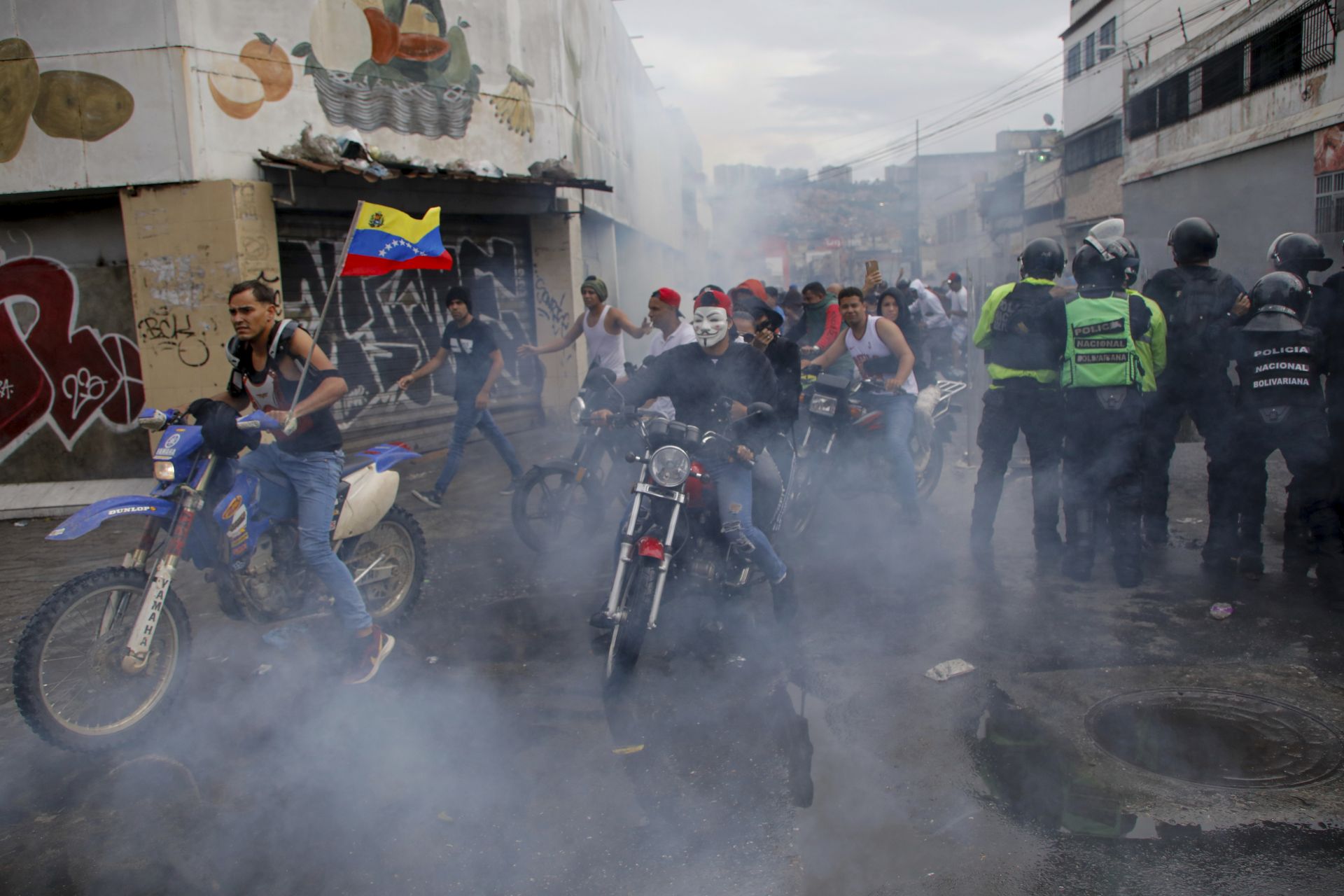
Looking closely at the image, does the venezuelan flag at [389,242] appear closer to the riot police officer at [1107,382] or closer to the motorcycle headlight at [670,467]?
the motorcycle headlight at [670,467]

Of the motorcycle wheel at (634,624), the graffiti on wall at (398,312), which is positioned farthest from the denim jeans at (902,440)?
the graffiti on wall at (398,312)

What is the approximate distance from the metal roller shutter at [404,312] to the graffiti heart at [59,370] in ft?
5.71

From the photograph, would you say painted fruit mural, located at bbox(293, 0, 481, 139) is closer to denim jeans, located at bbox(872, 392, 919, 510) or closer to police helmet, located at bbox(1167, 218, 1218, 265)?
denim jeans, located at bbox(872, 392, 919, 510)

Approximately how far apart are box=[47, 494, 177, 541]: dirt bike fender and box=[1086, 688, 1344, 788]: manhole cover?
3.92m

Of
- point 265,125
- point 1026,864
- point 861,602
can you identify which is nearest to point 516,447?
point 265,125

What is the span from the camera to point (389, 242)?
16.0 ft

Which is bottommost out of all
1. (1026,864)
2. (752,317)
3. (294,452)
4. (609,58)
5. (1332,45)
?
(1026,864)

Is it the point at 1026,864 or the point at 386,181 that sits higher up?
the point at 386,181

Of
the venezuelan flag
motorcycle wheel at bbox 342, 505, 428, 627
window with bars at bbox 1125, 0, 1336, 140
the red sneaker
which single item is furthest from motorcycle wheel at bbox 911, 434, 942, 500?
window with bars at bbox 1125, 0, 1336, 140

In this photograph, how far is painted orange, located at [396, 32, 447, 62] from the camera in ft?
34.6

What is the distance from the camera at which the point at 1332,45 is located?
1453 cm

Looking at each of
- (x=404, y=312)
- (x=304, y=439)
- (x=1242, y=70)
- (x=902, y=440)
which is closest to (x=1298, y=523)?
(x=902, y=440)

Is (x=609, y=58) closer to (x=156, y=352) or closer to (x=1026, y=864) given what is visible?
(x=156, y=352)

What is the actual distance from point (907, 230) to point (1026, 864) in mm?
69491
